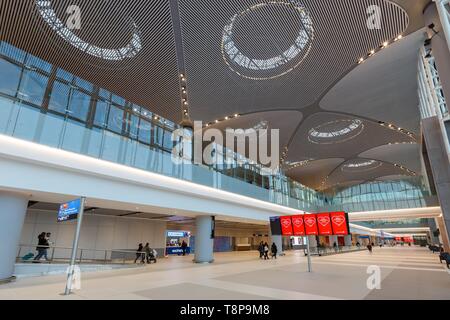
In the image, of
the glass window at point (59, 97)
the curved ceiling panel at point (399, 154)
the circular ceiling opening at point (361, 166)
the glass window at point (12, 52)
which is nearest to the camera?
the glass window at point (12, 52)

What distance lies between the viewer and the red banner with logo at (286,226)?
1334cm

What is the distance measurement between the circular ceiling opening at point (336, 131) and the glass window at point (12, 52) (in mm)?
19378

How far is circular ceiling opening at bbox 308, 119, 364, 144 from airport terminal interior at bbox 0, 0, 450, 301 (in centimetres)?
24

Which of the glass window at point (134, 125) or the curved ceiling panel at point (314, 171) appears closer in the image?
the glass window at point (134, 125)

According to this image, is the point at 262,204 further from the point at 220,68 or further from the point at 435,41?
the point at 435,41

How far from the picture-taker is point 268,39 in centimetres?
1151

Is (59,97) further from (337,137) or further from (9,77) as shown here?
(337,137)

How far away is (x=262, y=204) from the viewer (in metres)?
Result: 21.0

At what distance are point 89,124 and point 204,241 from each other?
10.0 m

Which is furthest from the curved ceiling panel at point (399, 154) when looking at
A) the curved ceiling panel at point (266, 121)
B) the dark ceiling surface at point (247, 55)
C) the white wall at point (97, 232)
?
the white wall at point (97, 232)

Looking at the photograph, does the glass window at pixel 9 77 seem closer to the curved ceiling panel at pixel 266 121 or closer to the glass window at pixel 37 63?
the glass window at pixel 37 63

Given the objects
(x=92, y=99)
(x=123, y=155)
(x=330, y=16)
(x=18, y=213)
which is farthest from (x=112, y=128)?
(x=330, y=16)

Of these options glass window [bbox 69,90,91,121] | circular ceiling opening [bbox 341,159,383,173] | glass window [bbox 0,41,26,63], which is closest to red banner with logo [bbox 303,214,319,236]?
glass window [bbox 69,90,91,121]

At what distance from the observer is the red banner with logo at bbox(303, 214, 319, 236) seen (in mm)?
12391
